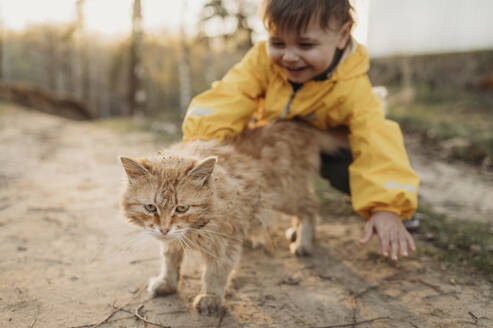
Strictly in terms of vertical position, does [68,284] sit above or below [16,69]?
above

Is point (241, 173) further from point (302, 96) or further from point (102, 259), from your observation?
point (102, 259)

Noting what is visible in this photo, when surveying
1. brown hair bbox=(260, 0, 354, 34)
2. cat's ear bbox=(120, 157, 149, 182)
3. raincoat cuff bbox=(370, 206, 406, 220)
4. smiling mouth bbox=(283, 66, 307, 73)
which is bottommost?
raincoat cuff bbox=(370, 206, 406, 220)

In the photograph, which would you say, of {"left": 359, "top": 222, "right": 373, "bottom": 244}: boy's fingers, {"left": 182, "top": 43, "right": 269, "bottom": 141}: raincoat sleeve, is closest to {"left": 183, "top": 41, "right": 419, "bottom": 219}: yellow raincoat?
{"left": 182, "top": 43, "right": 269, "bottom": 141}: raincoat sleeve

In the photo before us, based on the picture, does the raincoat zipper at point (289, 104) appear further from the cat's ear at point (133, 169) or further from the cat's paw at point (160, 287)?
the cat's paw at point (160, 287)

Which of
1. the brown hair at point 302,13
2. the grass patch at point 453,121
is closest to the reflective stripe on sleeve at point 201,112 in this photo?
the brown hair at point 302,13

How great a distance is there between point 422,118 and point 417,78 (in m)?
3.54

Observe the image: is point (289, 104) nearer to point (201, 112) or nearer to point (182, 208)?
point (201, 112)

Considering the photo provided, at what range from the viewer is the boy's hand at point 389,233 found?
194 centimetres

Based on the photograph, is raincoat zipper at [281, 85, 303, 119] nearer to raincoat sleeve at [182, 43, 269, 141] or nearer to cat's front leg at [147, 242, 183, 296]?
raincoat sleeve at [182, 43, 269, 141]

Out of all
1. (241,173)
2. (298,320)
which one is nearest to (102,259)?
(241,173)

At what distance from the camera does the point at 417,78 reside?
9.95 metres

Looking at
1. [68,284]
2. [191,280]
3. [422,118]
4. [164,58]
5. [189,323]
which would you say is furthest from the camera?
[164,58]

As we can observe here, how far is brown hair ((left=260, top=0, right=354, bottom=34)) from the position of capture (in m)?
1.97

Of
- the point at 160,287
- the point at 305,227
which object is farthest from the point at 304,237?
the point at 160,287
